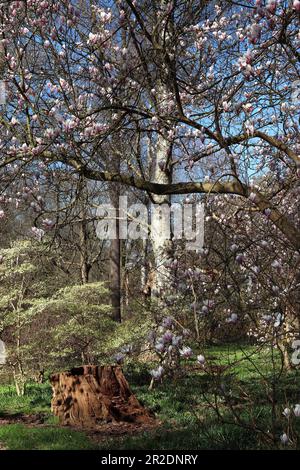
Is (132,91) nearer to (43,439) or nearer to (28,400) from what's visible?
(43,439)

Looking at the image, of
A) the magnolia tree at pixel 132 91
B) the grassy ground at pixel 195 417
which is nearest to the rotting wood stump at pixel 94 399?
the grassy ground at pixel 195 417

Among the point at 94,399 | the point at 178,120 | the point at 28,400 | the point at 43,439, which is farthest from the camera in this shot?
the point at 28,400

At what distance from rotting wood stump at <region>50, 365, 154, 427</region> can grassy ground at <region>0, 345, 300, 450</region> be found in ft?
0.82

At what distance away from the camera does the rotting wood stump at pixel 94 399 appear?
6414mm

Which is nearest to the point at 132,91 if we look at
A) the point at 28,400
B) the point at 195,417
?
the point at 195,417

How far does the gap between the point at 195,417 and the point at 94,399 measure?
1.82 metres

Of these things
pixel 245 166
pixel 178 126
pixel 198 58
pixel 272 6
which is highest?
pixel 198 58

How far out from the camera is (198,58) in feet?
19.8

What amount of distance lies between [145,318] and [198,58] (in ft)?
13.6

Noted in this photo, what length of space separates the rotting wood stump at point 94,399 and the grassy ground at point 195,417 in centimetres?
25

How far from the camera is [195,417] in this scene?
17.0 feet

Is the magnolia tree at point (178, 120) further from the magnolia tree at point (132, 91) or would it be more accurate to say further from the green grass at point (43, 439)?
the green grass at point (43, 439)
